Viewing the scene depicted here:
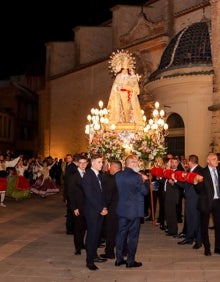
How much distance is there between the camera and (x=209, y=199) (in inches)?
345

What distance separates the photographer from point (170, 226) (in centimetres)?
1084

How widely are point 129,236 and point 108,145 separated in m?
5.12

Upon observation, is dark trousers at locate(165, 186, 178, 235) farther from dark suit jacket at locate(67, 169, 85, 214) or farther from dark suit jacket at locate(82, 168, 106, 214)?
dark suit jacket at locate(82, 168, 106, 214)

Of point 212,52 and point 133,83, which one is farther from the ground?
point 212,52

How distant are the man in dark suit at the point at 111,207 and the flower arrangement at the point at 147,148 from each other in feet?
13.3

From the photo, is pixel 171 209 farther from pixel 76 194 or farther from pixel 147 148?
pixel 76 194

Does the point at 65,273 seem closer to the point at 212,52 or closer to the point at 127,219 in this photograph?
the point at 127,219

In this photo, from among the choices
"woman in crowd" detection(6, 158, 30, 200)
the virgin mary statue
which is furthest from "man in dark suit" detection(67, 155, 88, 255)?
"woman in crowd" detection(6, 158, 30, 200)

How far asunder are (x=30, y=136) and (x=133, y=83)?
4128cm

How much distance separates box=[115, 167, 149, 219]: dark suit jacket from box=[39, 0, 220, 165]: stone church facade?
13.3 m

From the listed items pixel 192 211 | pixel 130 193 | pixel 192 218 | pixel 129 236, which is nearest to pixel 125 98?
pixel 192 211

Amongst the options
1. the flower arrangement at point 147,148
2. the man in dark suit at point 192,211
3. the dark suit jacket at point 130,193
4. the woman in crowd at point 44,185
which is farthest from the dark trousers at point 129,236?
the woman in crowd at point 44,185

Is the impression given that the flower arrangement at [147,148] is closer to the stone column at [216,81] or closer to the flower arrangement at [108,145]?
the flower arrangement at [108,145]

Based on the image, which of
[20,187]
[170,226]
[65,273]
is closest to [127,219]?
[65,273]
